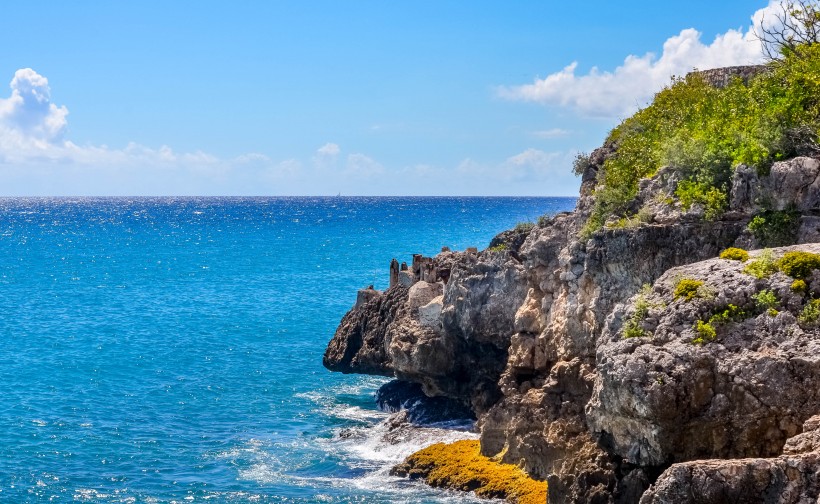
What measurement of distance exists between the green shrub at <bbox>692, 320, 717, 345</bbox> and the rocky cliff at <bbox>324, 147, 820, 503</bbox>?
0.05 m

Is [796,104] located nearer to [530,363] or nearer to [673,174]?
[673,174]

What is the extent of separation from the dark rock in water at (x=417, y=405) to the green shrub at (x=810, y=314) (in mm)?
21745

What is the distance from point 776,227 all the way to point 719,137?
218 inches

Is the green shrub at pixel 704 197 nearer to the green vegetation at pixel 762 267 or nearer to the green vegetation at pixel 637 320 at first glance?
the green vegetation at pixel 762 267

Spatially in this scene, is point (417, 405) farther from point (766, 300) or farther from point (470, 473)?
point (766, 300)

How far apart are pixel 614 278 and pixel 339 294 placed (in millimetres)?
61570

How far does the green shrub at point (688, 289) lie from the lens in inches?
862

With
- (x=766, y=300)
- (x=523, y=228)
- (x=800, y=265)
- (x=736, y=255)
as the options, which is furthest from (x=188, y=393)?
(x=800, y=265)

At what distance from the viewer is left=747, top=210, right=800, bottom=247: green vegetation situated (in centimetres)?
2533

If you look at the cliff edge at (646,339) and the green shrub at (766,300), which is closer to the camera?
the cliff edge at (646,339)

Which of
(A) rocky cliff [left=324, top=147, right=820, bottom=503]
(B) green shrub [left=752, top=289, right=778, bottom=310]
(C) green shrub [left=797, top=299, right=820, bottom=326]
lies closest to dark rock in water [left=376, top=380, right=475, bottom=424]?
(A) rocky cliff [left=324, top=147, right=820, bottom=503]

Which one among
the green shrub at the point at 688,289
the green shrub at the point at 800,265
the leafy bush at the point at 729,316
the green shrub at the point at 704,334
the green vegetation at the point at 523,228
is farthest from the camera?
the green vegetation at the point at 523,228

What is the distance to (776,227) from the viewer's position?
83.6 ft

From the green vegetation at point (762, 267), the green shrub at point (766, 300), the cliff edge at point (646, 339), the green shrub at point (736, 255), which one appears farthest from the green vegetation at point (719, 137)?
the green shrub at point (766, 300)
